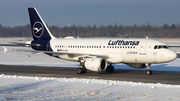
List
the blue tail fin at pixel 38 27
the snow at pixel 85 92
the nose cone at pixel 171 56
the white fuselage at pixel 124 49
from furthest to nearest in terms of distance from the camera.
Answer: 1. the blue tail fin at pixel 38 27
2. the white fuselage at pixel 124 49
3. the nose cone at pixel 171 56
4. the snow at pixel 85 92

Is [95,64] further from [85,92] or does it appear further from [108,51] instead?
[85,92]

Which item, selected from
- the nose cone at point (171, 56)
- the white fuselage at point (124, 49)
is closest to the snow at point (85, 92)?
the nose cone at point (171, 56)

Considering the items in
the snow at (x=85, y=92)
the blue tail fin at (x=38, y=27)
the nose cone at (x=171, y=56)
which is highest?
the blue tail fin at (x=38, y=27)

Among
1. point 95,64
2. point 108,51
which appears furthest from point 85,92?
point 108,51

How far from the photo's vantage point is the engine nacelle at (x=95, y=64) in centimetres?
2462

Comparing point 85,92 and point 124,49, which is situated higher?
point 124,49

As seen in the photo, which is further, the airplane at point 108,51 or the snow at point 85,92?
the airplane at point 108,51

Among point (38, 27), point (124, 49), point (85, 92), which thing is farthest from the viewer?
point (38, 27)

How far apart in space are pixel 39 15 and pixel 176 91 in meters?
21.1

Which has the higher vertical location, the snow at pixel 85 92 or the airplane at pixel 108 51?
the airplane at pixel 108 51

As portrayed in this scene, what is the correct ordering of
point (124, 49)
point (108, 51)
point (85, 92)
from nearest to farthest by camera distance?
point (85, 92) → point (124, 49) → point (108, 51)

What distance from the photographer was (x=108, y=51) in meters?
26.8

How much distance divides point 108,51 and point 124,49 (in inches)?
71.0

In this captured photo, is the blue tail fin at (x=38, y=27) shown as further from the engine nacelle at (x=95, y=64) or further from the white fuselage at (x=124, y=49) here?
the engine nacelle at (x=95, y=64)
